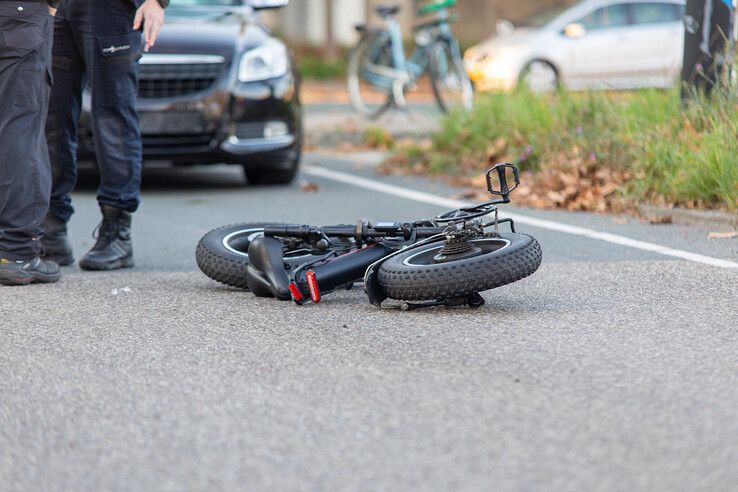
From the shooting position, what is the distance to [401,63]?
566 inches

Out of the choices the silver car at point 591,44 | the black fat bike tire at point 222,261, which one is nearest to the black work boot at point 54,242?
the black fat bike tire at point 222,261

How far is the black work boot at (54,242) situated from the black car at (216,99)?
2549 mm

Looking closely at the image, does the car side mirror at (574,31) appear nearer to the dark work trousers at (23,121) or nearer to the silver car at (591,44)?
the silver car at (591,44)

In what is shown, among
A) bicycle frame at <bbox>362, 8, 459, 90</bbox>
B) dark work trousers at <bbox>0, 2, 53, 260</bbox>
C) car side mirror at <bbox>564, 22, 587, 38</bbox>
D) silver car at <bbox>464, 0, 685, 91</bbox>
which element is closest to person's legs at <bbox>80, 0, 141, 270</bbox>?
dark work trousers at <bbox>0, 2, 53, 260</bbox>

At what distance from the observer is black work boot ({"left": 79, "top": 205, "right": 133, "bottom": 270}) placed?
607cm

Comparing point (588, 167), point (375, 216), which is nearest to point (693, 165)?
point (588, 167)

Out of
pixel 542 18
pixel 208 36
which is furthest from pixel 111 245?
pixel 542 18

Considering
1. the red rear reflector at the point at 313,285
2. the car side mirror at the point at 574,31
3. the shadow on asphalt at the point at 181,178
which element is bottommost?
the shadow on asphalt at the point at 181,178

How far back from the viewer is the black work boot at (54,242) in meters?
6.17

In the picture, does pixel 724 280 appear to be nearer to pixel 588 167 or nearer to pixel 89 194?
pixel 588 167

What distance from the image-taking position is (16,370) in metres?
4.16

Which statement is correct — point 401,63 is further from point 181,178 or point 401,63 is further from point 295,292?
point 295,292

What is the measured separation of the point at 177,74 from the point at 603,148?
2870mm

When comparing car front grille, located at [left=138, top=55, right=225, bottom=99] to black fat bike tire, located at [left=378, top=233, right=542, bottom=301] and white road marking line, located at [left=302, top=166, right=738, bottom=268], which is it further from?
black fat bike tire, located at [left=378, top=233, right=542, bottom=301]
